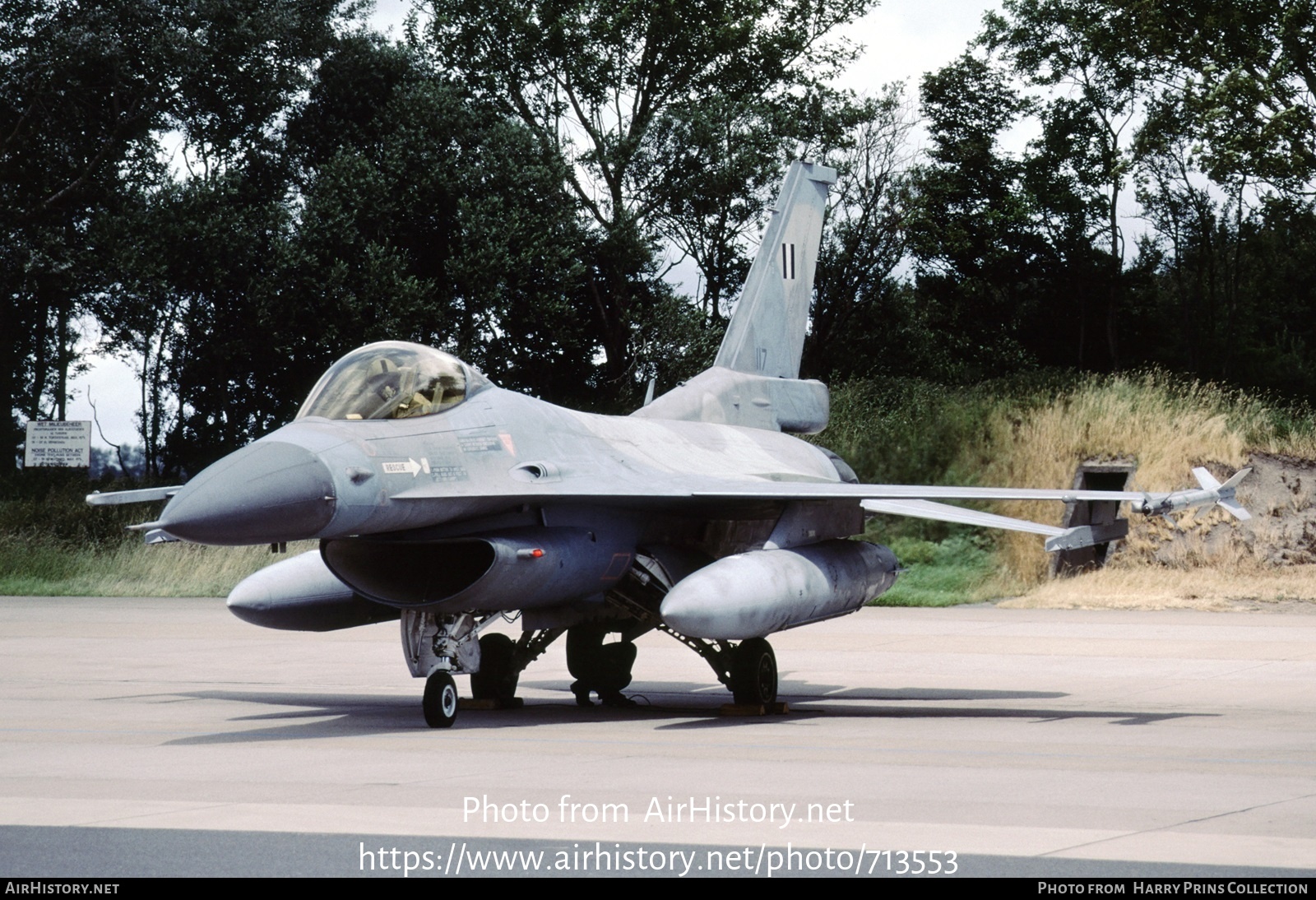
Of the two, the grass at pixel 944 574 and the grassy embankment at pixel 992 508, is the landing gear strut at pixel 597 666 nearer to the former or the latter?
the grass at pixel 944 574

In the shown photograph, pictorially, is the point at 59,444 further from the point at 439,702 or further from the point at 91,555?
the point at 439,702

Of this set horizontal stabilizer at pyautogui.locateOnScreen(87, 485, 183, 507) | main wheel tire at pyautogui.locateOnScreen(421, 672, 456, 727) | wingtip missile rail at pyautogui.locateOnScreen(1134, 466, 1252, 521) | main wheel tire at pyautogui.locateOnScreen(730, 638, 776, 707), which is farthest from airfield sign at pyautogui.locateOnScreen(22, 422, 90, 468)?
wingtip missile rail at pyautogui.locateOnScreen(1134, 466, 1252, 521)

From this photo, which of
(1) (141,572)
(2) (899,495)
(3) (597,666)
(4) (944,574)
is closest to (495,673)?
(3) (597,666)

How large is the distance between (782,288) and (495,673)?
240 inches

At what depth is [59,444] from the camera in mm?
27688

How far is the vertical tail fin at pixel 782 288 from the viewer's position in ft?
54.0

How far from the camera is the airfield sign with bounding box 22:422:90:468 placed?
90.6 feet

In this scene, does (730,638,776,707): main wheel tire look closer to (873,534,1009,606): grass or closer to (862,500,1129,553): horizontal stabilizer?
(862,500,1129,553): horizontal stabilizer

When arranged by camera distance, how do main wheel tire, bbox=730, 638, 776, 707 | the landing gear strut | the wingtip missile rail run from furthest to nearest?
the landing gear strut, main wheel tire, bbox=730, 638, 776, 707, the wingtip missile rail

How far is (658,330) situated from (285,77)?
1050 centimetres

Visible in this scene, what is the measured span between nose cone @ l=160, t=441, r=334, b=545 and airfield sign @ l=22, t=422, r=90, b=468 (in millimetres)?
19033

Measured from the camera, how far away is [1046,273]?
4488 cm

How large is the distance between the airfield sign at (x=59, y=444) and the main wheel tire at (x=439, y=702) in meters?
18.4

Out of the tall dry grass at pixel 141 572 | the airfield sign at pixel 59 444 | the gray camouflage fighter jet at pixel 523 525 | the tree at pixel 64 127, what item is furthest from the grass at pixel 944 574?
the tree at pixel 64 127
